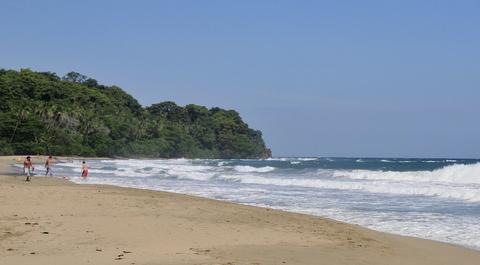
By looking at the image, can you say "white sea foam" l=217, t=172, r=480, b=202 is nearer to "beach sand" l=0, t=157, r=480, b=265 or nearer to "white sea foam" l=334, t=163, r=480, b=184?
"white sea foam" l=334, t=163, r=480, b=184

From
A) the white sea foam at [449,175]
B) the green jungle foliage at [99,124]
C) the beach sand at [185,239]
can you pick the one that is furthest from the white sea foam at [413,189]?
the green jungle foliage at [99,124]

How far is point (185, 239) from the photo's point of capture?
10.0 m

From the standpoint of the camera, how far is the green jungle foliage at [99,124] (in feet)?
263

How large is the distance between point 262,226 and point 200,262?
175 inches

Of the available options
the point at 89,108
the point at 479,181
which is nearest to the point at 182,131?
the point at 89,108

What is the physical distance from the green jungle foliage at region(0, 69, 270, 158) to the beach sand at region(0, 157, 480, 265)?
66.5 meters

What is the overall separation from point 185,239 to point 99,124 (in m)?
88.7

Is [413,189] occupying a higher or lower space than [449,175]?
lower

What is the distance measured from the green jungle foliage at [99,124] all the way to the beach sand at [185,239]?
66519mm

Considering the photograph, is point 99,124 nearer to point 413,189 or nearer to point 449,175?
point 449,175

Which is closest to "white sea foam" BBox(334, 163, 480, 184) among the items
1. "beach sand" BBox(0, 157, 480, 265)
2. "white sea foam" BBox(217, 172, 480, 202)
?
"white sea foam" BBox(217, 172, 480, 202)

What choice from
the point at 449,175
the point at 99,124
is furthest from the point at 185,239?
the point at 99,124

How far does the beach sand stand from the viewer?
8398mm

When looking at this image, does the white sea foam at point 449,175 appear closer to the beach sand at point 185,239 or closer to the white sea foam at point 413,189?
the white sea foam at point 413,189
